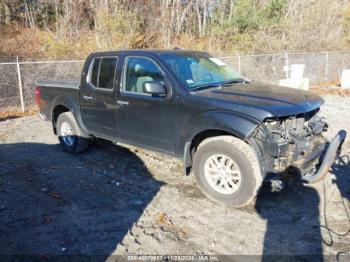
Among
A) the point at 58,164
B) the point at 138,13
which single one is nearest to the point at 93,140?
the point at 58,164

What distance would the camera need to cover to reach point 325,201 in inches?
182

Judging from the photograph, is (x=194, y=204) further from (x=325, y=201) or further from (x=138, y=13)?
(x=138, y=13)

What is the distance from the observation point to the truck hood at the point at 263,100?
403cm

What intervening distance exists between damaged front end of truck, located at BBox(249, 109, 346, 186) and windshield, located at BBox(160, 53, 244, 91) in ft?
4.03

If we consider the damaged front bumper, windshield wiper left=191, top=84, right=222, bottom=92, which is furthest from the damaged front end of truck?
windshield wiper left=191, top=84, right=222, bottom=92

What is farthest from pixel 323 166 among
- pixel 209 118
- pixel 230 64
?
pixel 230 64

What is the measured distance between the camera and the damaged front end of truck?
13.4 ft

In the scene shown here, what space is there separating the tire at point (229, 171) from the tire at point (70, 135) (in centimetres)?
288

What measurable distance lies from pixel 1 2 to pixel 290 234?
1967cm

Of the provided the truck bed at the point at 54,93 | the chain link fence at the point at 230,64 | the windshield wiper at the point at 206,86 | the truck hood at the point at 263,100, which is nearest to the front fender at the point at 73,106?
the truck bed at the point at 54,93

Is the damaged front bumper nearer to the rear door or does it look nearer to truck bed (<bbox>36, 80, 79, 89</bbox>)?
the rear door

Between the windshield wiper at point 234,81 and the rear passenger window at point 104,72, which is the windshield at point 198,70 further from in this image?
the rear passenger window at point 104,72

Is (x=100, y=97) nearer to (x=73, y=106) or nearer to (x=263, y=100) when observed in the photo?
(x=73, y=106)

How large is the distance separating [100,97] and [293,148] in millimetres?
3181
